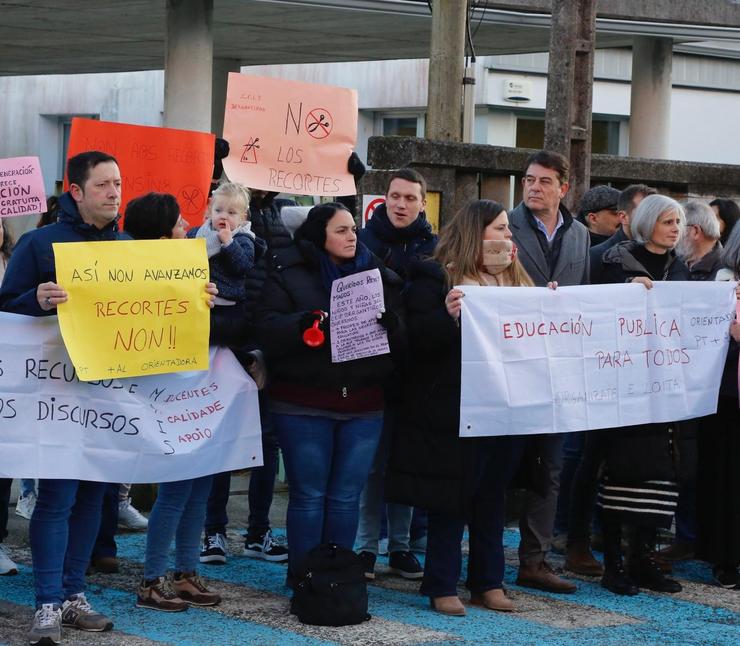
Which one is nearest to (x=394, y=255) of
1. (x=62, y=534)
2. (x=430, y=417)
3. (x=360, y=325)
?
(x=360, y=325)

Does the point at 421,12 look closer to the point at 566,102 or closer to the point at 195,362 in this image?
the point at 566,102

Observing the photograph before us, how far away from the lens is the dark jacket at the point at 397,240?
293 inches

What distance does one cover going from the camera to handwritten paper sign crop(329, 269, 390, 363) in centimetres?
659

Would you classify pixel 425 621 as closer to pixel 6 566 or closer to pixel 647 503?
pixel 647 503

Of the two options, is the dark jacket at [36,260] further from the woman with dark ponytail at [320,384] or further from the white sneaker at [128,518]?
the white sneaker at [128,518]

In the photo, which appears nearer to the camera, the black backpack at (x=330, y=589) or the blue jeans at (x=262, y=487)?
the black backpack at (x=330, y=589)

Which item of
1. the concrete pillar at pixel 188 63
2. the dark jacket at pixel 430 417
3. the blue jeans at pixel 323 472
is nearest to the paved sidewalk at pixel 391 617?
the blue jeans at pixel 323 472

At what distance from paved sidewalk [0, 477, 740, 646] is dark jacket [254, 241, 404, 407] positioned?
1040 mm

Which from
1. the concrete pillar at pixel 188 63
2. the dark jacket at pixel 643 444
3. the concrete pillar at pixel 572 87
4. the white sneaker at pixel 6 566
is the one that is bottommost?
the white sneaker at pixel 6 566

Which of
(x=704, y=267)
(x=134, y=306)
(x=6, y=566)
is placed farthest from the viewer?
(x=704, y=267)

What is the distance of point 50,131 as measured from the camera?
1406 inches

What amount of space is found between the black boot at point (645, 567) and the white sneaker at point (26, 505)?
131 inches

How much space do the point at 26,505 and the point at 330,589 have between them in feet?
8.59

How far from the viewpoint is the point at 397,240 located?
7.47 meters
